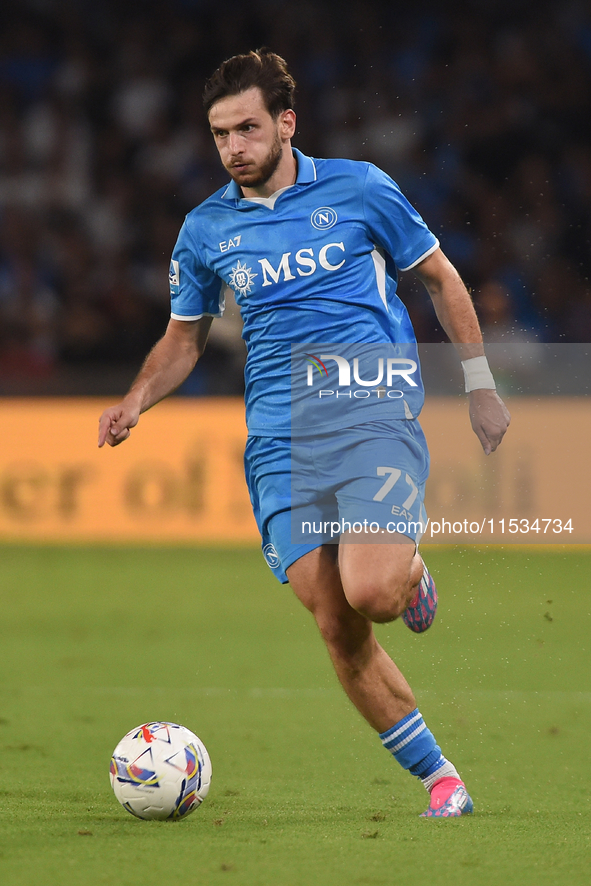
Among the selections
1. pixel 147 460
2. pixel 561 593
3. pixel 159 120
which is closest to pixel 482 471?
pixel 561 593

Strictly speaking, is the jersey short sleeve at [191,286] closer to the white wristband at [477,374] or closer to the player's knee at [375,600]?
the white wristband at [477,374]

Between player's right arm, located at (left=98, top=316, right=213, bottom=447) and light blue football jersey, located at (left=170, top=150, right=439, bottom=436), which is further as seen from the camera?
player's right arm, located at (left=98, top=316, right=213, bottom=447)

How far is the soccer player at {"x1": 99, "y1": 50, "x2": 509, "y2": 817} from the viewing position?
3684 millimetres

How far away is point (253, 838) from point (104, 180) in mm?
10557

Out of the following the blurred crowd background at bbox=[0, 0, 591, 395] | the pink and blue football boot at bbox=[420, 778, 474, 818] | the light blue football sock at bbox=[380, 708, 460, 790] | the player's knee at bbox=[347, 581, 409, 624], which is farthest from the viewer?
the blurred crowd background at bbox=[0, 0, 591, 395]

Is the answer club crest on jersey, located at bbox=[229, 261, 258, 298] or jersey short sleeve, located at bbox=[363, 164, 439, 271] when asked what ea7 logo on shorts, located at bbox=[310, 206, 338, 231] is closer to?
jersey short sleeve, located at bbox=[363, 164, 439, 271]

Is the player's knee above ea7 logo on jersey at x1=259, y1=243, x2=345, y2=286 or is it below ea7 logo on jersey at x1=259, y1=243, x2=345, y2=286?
below

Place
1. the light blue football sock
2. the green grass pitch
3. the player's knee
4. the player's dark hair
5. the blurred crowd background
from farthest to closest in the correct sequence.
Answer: the blurred crowd background < the player's dark hair < the light blue football sock < the player's knee < the green grass pitch

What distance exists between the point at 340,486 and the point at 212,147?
9.55 meters

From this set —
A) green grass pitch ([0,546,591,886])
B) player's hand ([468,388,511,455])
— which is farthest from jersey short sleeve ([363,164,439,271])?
green grass pitch ([0,546,591,886])

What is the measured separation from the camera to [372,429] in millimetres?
3717

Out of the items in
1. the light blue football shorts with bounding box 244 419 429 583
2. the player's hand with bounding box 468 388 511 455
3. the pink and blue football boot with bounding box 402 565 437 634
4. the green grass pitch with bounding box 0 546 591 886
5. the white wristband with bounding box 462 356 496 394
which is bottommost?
the green grass pitch with bounding box 0 546 591 886

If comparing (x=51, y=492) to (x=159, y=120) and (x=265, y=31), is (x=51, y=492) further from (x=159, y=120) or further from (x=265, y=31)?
(x=265, y=31)

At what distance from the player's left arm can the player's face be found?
1.93ft
